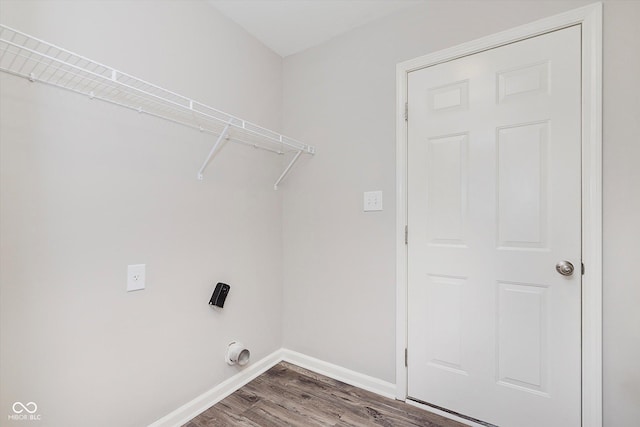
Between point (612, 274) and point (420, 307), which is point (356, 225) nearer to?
→ point (420, 307)

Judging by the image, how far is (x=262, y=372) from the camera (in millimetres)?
2129

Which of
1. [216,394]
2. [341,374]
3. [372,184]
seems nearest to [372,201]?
[372,184]

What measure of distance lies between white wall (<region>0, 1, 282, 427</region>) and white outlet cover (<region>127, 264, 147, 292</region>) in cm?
4

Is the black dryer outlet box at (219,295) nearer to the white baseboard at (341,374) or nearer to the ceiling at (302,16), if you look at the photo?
the white baseboard at (341,374)

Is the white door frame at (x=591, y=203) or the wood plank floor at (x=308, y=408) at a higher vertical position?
the white door frame at (x=591, y=203)

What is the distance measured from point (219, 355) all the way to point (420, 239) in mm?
1433

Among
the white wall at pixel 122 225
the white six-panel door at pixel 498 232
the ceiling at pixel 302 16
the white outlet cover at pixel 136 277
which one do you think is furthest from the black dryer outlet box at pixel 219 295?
the ceiling at pixel 302 16

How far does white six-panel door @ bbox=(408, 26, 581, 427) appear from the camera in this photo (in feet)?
4.62

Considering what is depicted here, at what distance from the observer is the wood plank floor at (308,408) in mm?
1624

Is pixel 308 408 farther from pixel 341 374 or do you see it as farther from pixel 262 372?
pixel 262 372

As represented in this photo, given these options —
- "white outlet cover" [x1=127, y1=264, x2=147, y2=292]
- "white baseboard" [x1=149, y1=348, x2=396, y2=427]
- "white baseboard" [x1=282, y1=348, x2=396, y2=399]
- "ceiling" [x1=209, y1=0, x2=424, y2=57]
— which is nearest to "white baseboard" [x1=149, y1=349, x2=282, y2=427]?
"white baseboard" [x1=149, y1=348, x2=396, y2=427]

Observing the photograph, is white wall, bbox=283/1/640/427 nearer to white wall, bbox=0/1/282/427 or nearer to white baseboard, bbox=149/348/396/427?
white baseboard, bbox=149/348/396/427

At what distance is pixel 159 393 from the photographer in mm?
1536

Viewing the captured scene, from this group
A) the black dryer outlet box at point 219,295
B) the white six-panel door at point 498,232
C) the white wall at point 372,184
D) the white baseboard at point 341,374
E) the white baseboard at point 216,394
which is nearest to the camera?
the white wall at point 372,184
